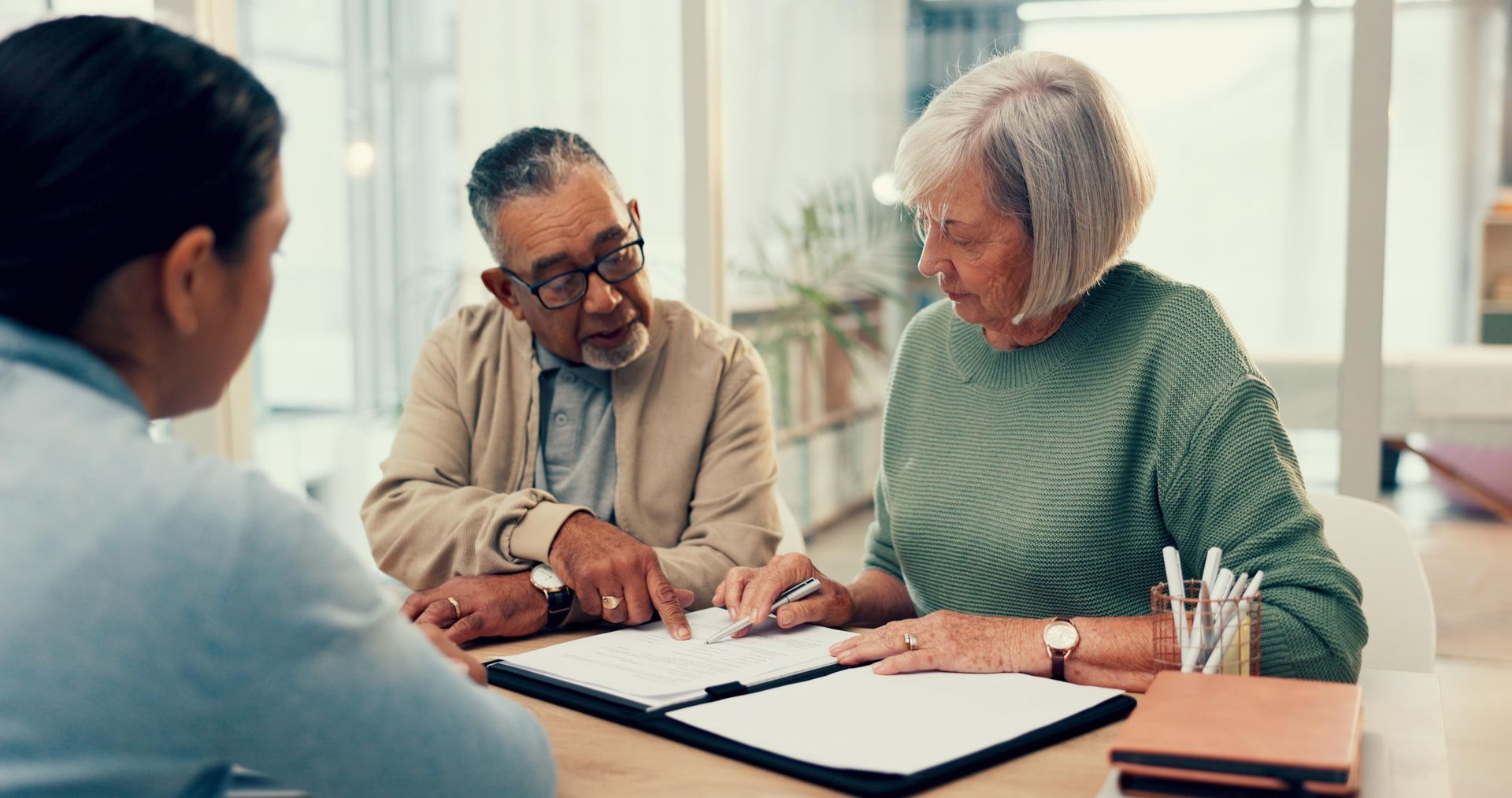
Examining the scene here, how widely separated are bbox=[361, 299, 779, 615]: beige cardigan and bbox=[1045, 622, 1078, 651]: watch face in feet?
1.98

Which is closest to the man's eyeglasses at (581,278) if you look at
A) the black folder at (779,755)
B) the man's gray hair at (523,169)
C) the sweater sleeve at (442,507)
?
the man's gray hair at (523,169)

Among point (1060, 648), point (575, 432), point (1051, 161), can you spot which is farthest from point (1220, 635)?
point (575, 432)

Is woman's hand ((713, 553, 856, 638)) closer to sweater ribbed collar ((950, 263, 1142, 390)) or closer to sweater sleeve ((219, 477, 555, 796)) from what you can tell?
sweater ribbed collar ((950, 263, 1142, 390))

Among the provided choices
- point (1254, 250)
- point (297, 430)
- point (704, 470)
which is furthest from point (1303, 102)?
point (297, 430)

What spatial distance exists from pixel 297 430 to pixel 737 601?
7.77 ft

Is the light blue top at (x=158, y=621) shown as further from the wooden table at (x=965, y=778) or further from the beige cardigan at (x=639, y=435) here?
the beige cardigan at (x=639, y=435)

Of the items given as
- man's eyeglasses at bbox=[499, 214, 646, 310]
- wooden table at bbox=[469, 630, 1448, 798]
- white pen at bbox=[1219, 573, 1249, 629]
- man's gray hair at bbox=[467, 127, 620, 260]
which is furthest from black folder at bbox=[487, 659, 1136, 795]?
man's gray hair at bbox=[467, 127, 620, 260]

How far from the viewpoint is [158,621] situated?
2.32 feet

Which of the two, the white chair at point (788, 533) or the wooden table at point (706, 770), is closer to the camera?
the wooden table at point (706, 770)

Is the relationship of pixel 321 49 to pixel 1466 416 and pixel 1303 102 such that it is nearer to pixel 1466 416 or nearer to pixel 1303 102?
pixel 1303 102

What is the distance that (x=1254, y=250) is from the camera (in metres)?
2.48

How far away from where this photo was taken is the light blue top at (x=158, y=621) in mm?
707

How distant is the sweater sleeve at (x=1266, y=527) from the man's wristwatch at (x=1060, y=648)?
0.63ft

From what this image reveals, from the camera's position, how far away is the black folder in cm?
95
